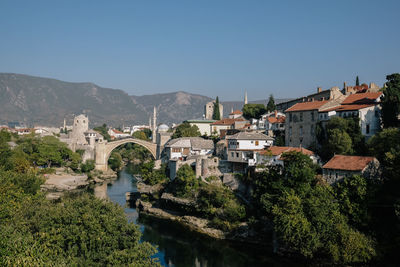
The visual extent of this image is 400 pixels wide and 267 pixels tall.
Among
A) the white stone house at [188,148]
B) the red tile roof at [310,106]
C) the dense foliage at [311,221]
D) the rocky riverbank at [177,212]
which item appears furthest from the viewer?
the white stone house at [188,148]

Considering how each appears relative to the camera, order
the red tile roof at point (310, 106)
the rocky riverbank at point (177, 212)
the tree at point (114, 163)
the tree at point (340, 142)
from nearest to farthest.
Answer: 1. the rocky riverbank at point (177, 212)
2. the tree at point (340, 142)
3. the red tile roof at point (310, 106)
4. the tree at point (114, 163)

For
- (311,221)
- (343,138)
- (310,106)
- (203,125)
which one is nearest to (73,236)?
(311,221)

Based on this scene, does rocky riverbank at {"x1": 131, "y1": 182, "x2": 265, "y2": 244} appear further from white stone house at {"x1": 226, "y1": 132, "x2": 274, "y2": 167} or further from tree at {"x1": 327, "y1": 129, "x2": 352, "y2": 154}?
tree at {"x1": 327, "y1": 129, "x2": 352, "y2": 154}

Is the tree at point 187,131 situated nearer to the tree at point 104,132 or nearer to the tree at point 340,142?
the tree at point 340,142

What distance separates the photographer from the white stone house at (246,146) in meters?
43.1

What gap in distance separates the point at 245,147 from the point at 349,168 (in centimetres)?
1431

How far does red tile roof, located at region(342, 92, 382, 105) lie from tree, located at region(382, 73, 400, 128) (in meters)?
2.44

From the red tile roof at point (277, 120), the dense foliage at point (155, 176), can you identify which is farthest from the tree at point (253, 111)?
the dense foliage at point (155, 176)

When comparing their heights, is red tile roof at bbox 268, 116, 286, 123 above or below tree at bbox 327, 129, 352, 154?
above

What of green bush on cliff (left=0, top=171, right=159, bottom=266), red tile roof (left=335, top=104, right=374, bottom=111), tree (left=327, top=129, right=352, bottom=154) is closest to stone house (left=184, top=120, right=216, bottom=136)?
red tile roof (left=335, top=104, right=374, bottom=111)

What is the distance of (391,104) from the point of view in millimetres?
37219

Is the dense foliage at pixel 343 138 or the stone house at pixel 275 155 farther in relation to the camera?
the stone house at pixel 275 155

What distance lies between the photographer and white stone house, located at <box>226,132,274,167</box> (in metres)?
43.1

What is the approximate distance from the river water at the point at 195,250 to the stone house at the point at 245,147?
10105mm
